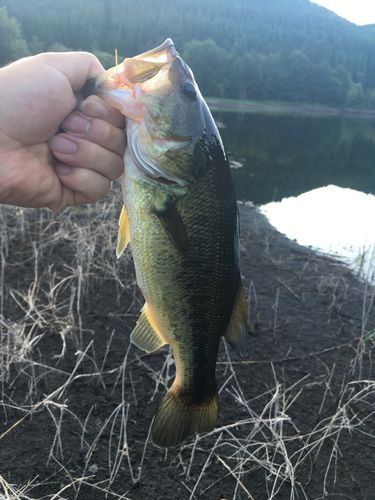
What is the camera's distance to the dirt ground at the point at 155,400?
8.48ft

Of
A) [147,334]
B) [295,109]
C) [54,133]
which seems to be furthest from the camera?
[295,109]

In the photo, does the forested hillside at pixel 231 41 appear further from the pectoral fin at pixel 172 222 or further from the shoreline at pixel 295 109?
the pectoral fin at pixel 172 222

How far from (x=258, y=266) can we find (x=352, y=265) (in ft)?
8.37

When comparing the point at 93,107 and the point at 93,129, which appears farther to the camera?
the point at 93,129

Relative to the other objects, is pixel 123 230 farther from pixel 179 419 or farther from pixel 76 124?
pixel 179 419

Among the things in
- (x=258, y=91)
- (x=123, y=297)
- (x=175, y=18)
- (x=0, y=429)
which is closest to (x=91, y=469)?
(x=0, y=429)

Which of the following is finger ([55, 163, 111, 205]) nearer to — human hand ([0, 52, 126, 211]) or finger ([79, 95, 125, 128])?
human hand ([0, 52, 126, 211])

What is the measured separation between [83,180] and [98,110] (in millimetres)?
500

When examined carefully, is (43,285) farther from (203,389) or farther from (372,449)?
(372,449)

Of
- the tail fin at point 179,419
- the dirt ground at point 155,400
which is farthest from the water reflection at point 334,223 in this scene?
the tail fin at point 179,419

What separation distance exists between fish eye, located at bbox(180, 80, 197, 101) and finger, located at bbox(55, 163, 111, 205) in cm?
82

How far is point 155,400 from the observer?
328cm

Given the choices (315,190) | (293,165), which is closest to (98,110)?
(315,190)

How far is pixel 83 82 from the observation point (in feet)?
6.72
